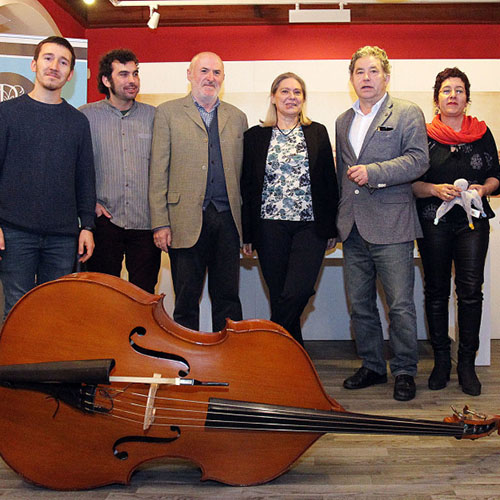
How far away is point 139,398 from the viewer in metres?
1.61

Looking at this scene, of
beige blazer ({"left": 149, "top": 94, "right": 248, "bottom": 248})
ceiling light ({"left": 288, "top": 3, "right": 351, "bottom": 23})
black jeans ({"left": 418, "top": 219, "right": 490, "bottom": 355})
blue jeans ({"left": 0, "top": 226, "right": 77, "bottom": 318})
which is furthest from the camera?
ceiling light ({"left": 288, "top": 3, "right": 351, "bottom": 23})

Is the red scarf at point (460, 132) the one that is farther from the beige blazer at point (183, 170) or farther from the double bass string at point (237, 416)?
the double bass string at point (237, 416)

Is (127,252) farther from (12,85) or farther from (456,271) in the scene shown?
(456,271)

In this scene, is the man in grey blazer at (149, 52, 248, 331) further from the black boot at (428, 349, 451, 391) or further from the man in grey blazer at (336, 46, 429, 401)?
the black boot at (428, 349, 451, 391)

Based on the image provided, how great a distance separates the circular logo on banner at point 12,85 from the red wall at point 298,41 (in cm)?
202

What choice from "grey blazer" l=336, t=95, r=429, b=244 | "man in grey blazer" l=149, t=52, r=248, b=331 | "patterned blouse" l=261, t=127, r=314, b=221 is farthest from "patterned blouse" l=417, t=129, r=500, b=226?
"man in grey blazer" l=149, t=52, r=248, b=331

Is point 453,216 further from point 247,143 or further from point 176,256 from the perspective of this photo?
point 176,256

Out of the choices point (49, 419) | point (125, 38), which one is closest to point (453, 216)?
point (49, 419)


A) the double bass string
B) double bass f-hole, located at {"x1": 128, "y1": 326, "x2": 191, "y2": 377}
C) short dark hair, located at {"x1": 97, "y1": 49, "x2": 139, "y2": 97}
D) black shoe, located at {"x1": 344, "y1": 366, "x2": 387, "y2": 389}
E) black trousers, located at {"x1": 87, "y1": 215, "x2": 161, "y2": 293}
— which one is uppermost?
short dark hair, located at {"x1": 97, "y1": 49, "x2": 139, "y2": 97}

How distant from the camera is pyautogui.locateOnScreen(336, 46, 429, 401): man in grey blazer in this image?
2605 millimetres

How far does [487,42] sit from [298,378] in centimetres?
420

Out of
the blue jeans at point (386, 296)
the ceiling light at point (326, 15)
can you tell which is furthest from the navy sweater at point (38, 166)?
the ceiling light at point (326, 15)

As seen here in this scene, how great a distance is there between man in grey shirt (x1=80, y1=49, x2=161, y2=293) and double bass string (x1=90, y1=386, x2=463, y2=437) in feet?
3.64

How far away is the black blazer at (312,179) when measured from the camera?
265cm
